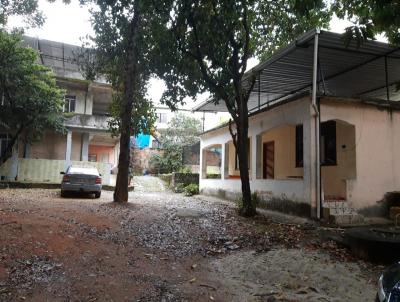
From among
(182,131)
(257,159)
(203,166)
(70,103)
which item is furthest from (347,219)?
(182,131)

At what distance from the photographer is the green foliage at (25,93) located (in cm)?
1684

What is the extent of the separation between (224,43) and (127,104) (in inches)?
159

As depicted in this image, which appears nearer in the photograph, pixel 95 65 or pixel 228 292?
pixel 228 292

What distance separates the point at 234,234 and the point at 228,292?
343cm

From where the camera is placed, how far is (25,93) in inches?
700

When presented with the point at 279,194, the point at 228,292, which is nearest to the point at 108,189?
the point at 279,194

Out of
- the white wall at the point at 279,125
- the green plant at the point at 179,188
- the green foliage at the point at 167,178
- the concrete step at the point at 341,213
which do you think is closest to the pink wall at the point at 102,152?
the green foliage at the point at 167,178

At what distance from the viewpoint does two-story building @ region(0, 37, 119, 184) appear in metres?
20.4

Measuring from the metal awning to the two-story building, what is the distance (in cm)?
994

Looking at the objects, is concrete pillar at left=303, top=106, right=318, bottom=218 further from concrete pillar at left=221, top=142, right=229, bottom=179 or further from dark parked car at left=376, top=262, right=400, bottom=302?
dark parked car at left=376, top=262, right=400, bottom=302

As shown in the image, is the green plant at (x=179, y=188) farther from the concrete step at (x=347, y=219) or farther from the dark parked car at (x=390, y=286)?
the dark parked car at (x=390, y=286)

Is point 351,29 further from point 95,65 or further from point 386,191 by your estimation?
point 95,65

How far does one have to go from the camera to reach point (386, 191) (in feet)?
34.8

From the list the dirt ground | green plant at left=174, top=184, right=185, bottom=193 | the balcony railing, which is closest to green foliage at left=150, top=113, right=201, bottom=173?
green plant at left=174, top=184, right=185, bottom=193
